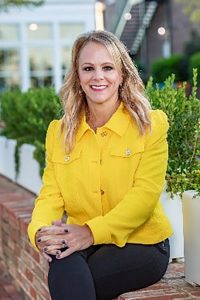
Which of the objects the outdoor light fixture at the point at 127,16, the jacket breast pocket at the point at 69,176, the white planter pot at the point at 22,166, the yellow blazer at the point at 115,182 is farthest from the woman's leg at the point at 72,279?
the outdoor light fixture at the point at 127,16

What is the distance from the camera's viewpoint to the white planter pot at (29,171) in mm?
5168

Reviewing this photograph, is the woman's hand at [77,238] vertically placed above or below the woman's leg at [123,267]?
above

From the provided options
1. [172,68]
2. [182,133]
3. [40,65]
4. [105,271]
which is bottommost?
[105,271]

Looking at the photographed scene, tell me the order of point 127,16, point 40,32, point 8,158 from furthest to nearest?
point 127,16 < point 40,32 < point 8,158

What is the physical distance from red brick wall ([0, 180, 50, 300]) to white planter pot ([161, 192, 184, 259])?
0.75m

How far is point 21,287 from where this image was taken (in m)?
4.34

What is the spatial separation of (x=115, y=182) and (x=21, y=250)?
5.77 ft

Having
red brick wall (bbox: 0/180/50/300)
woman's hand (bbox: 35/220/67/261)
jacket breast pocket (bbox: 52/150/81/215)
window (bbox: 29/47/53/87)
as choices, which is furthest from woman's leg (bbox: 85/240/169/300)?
window (bbox: 29/47/53/87)

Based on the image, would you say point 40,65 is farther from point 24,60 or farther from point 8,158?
point 8,158

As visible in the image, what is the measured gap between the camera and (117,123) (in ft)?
8.93

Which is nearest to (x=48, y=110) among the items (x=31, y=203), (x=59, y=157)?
(x=31, y=203)

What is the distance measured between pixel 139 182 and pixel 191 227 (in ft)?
1.23

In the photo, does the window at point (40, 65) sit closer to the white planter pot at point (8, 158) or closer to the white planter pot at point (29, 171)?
the white planter pot at point (8, 158)

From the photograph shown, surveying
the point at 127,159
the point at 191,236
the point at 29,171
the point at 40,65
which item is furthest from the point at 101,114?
the point at 40,65
